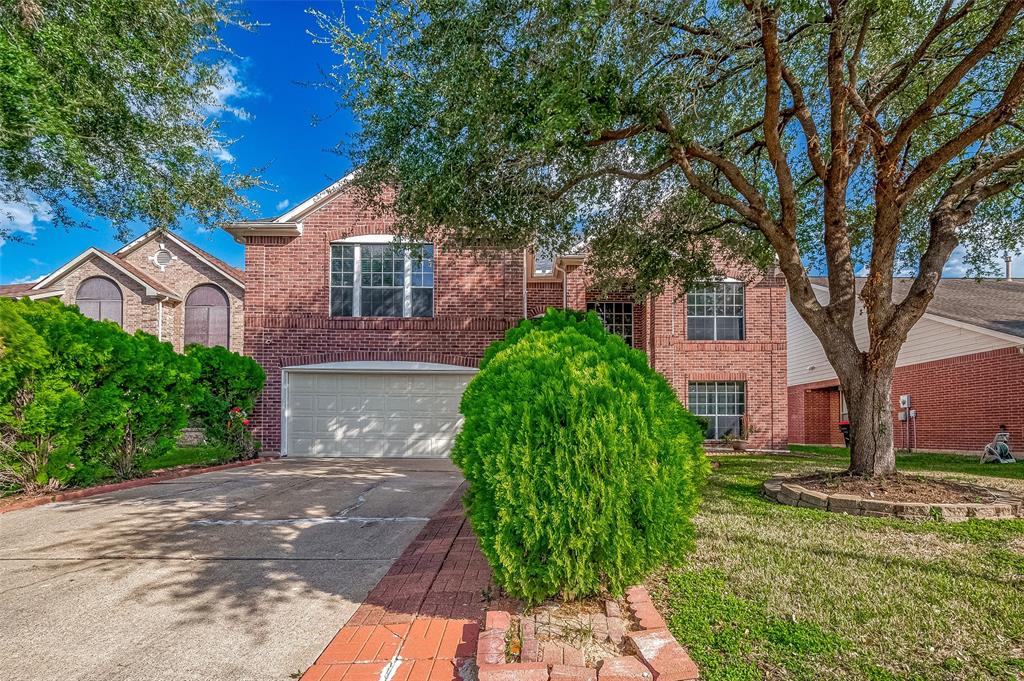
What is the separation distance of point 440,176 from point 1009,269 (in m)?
21.6

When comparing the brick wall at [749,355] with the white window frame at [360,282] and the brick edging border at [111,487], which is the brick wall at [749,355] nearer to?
the white window frame at [360,282]

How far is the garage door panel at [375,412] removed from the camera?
1263cm

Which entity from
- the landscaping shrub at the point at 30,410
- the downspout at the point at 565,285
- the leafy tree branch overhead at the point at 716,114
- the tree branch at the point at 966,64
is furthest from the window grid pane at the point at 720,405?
the landscaping shrub at the point at 30,410

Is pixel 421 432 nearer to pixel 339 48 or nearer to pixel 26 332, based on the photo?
pixel 26 332

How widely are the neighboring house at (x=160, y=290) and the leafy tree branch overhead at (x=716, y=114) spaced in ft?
49.7

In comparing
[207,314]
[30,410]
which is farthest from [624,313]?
[207,314]

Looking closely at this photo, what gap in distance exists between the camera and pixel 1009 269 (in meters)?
18.7

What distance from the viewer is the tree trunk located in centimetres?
643

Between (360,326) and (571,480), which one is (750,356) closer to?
(360,326)

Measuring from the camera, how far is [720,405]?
14.8m

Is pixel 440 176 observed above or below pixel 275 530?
above

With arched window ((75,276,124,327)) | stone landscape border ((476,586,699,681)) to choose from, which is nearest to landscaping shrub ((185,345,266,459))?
stone landscape border ((476,586,699,681))

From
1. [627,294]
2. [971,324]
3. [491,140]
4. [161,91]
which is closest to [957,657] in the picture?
[491,140]

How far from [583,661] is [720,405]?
13362 mm
